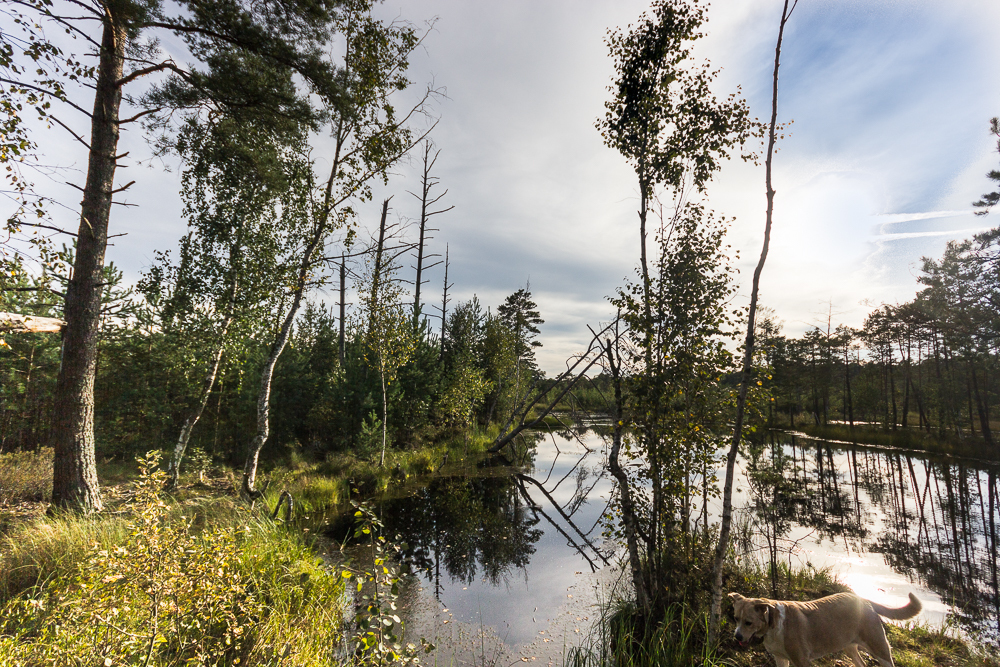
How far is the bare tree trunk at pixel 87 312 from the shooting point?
5.64 m

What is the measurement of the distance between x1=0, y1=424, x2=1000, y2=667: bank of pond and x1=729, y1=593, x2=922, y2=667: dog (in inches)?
22.4

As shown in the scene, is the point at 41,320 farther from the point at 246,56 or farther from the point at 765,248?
the point at 765,248

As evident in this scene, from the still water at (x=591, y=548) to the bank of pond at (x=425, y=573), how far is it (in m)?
0.05

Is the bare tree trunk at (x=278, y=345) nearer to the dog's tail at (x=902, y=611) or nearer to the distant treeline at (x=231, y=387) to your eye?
the distant treeline at (x=231, y=387)

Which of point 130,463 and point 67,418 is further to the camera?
point 130,463

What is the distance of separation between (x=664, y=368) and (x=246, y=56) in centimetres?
967

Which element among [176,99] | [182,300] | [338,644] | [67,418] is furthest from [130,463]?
[338,644]

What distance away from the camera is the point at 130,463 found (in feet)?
37.6

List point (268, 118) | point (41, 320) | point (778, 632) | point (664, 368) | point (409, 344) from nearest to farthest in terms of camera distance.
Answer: point (778, 632) < point (664, 368) < point (41, 320) < point (268, 118) < point (409, 344)

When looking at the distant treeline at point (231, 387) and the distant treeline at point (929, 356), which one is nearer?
the distant treeline at point (231, 387)

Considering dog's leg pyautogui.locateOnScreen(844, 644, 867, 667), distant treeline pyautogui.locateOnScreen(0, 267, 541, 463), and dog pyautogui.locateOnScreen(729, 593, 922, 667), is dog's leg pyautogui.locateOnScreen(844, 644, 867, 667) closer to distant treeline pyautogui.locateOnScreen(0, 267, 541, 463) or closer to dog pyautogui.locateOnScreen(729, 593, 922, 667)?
dog pyautogui.locateOnScreen(729, 593, 922, 667)

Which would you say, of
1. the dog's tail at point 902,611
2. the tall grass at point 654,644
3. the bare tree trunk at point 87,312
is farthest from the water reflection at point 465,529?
the bare tree trunk at point 87,312

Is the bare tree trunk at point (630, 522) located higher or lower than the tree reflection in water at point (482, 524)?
higher

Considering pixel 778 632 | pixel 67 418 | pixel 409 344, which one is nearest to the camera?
pixel 778 632
